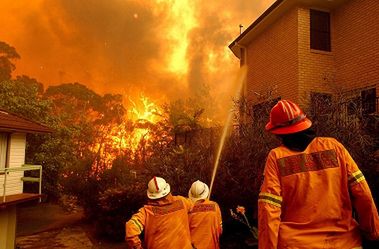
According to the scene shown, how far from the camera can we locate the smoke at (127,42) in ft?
132

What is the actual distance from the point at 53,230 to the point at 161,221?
15.7 metres

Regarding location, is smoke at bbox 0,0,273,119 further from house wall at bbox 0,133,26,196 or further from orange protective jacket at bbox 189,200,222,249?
orange protective jacket at bbox 189,200,222,249

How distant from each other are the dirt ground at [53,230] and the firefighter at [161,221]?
34.3 ft

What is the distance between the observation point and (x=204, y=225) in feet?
17.6

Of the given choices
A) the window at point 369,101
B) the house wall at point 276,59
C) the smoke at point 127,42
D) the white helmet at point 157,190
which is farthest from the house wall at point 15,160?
the smoke at point 127,42

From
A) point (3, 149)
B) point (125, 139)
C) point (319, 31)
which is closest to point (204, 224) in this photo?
point (319, 31)

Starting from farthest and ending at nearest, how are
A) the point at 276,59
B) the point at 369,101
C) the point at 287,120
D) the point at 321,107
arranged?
the point at 276,59 → the point at 369,101 → the point at 321,107 → the point at 287,120

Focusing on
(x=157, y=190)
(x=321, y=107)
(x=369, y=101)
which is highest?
(x=369, y=101)

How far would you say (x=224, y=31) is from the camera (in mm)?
39344

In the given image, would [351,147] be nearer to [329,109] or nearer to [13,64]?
[329,109]

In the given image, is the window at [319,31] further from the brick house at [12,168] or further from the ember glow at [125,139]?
the brick house at [12,168]

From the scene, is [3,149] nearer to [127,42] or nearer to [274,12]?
[274,12]

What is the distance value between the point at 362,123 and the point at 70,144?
763 inches

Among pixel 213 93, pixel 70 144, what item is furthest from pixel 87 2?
pixel 70 144
